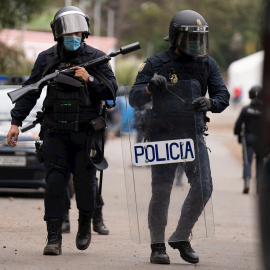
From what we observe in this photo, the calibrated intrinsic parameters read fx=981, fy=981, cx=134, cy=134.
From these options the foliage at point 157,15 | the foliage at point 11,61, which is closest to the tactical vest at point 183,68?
the foliage at point 11,61

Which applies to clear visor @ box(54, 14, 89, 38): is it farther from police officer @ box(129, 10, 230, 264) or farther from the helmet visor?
the helmet visor

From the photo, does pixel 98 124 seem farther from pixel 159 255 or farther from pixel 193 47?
pixel 159 255

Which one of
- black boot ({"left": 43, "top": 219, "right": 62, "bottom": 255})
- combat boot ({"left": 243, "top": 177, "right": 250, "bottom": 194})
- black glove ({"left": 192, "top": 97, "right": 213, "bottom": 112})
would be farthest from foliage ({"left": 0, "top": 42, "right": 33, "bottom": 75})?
black glove ({"left": 192, "top": 97, "right": 213, "bottom": 112})

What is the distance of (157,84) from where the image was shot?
686 centimetres

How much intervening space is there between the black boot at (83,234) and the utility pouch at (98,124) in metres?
0.69

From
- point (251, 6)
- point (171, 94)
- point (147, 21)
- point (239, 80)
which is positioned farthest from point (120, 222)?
point (251, 6)

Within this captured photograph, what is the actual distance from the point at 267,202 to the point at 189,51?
314 cm

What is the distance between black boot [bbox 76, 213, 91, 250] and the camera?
751 centimetres

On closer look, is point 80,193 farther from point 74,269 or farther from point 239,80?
point 239,80

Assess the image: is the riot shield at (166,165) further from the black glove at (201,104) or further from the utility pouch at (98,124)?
the utility pouch at (98,124)

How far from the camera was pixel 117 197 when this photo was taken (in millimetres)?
14031

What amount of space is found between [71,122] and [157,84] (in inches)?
32.0

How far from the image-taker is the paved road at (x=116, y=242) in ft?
23.0

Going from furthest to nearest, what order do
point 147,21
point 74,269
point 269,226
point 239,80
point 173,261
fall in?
point 239,80 → point 147,21 → point 173,261 → point 74,269 → point 269,226
